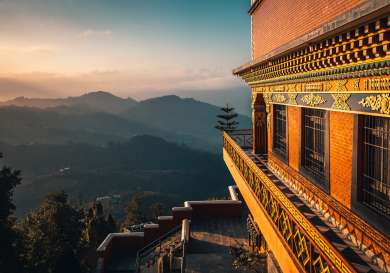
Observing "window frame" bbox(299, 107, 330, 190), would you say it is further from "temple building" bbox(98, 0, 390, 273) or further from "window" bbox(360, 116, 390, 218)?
"window" bbox(360, 116, 390, 218)

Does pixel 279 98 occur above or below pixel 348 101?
above

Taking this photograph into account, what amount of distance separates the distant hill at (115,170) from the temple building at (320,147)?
96.3 meters

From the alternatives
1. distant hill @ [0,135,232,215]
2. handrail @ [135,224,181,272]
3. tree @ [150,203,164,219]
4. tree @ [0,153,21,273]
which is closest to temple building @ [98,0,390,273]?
handrail @ [135,224,181,272]

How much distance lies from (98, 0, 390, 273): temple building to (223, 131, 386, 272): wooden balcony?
2 cm

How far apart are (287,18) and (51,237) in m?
25.4

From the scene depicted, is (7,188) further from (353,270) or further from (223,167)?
(223,167)

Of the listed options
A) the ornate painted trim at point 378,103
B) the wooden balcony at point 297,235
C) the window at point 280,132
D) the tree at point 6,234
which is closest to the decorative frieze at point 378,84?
the ornate painted trim at point 378,103

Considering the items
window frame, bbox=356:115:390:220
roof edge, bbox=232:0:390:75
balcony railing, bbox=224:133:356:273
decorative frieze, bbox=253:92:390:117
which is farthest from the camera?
window frame, bbox=356:115:390:220

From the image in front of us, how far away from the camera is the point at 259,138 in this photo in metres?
13.7

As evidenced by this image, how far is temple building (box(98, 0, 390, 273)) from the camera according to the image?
4570 mm

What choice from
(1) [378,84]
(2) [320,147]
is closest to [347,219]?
(2) [320,147]

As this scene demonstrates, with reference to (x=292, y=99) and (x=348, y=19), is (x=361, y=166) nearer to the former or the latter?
(x=348, y=19)

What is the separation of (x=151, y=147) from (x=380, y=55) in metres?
160

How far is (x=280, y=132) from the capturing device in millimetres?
11641
